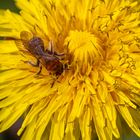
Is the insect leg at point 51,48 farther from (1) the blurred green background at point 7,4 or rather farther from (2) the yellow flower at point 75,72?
(1) the blurred green background at point 7,4

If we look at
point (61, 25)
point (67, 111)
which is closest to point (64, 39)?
point (61, 25)

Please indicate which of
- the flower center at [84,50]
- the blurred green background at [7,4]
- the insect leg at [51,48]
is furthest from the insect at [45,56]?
the blurred green background at [7,4]

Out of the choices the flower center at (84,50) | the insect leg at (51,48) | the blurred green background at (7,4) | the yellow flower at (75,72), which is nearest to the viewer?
the yellow flower at (75,72)

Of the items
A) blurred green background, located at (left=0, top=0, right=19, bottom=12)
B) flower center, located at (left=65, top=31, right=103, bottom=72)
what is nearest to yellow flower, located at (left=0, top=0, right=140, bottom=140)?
flower center, located at (left=65, top=31, right=103, bottom=72)

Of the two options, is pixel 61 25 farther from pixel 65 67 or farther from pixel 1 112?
pixel 1 112

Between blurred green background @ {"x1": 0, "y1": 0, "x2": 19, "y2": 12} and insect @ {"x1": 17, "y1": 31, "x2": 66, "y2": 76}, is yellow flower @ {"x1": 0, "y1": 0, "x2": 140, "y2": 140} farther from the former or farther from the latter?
blurred green background @ {"x1": 0, "y1": 0, "x2": 19, "y2": 12}

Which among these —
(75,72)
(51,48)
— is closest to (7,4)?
(51,48)

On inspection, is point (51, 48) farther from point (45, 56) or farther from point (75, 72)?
point (75, 72)

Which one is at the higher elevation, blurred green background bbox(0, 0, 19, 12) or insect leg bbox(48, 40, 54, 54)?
blurred green background bbox(0, 0, 19, 12)
